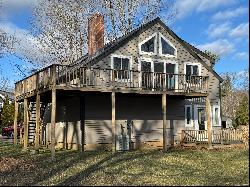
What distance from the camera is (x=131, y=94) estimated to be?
2252 centimetres

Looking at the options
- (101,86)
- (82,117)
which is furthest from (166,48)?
(82,117)

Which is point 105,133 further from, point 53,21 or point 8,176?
point 53,21

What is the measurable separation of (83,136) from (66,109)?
12.0ft

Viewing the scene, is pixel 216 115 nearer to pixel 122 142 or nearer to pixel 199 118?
pixel 199 118

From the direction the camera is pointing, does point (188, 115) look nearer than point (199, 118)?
Yes

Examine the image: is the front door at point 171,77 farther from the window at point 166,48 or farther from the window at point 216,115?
the window at point 216,115

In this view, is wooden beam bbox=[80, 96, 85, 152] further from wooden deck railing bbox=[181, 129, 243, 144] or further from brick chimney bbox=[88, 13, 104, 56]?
wooden deck railing bbox=[181, 129, 243, 144]

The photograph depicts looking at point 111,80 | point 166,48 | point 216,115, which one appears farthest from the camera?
point 216,115

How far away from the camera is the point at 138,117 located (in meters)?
25.0

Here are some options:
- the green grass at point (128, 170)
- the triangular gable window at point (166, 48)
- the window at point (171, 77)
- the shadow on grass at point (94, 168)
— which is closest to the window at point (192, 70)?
the window at point (171, 77)

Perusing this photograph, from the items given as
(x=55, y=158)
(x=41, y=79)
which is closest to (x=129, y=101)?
(x=41, y=79)

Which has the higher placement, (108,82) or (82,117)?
A: (108,82)

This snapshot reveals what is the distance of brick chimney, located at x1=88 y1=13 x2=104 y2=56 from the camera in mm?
27573

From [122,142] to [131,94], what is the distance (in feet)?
10.0
